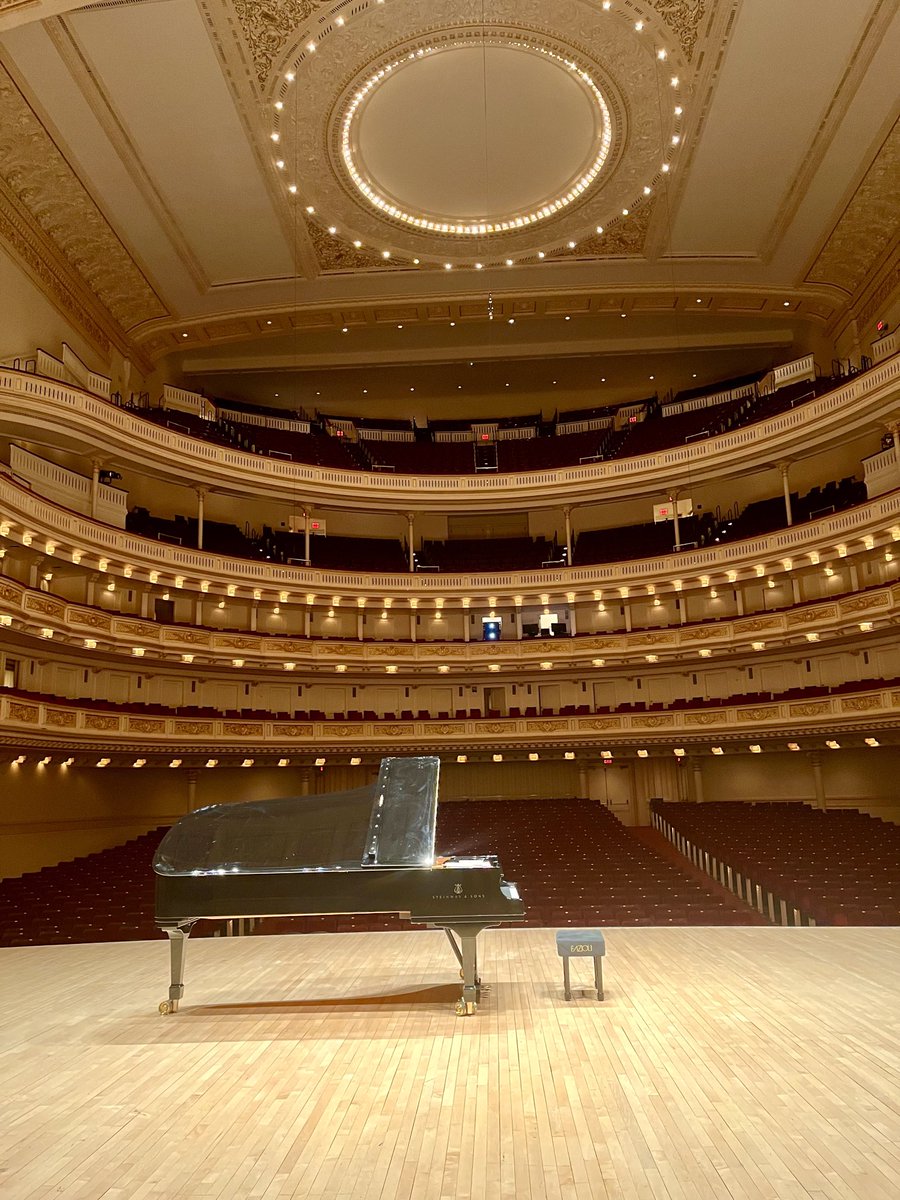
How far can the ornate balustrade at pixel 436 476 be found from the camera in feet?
65.2

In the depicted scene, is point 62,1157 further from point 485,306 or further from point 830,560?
point 485,306

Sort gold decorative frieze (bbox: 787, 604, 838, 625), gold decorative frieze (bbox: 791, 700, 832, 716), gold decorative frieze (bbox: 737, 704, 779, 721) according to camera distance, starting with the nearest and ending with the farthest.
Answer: gold decorative frieze (bbox: 791, 700, 832, 716), gold decorative frieze (bbox: 787, 604, 838, 625), gold decorative frieze (bbox: 737, 704, 779, 721)

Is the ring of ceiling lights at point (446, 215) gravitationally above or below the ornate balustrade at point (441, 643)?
above

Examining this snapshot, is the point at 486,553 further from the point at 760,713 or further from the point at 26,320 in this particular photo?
the point at 26,320

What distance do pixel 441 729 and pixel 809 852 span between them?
37.2 ft

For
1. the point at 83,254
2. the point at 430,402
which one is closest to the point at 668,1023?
the point at 83,254

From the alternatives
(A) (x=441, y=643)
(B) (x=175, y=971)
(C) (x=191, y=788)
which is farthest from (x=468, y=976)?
(A) (x=441, y=643)

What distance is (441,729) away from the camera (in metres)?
25.1

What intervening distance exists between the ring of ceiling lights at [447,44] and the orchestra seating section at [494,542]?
9.73 meters

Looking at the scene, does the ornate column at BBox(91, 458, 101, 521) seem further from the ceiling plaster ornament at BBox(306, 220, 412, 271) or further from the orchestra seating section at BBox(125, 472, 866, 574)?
the ceiling plaster ornament at BBox(306, 220, 412, 271)

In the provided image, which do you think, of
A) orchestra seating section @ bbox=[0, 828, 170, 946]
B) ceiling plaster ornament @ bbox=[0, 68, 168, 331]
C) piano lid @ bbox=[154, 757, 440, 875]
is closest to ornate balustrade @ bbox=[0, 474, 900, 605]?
orchestra seating section @ bbox=[0, 828, 170, 946]

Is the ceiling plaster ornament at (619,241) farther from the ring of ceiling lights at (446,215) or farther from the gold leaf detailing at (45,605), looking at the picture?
the gold leaf detailing at (45,605)

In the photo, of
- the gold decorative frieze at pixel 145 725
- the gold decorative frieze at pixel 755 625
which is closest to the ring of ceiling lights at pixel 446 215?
the gold decorative frieze at pixel 755 625

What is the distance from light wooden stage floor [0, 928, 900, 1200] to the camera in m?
4.01
